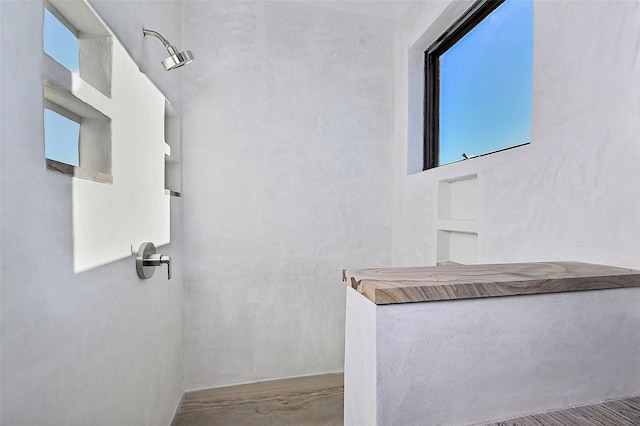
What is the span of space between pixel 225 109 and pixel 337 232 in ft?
3.60

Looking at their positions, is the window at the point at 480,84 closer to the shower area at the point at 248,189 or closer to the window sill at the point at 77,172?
the shower area at the point at 248,189

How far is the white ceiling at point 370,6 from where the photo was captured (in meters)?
2.05

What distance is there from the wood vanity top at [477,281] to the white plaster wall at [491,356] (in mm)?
20

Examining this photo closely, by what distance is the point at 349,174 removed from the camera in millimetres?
2178

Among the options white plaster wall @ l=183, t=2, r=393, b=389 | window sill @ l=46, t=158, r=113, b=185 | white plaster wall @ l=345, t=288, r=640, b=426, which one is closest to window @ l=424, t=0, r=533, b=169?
white plaster wall @ l=183, t=2, r=393, b=389

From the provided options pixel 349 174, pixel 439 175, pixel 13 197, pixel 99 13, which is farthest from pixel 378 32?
pixel 13 197

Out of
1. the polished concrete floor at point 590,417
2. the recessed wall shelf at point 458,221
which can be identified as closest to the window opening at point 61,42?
the polished concrete floor at point 590,417

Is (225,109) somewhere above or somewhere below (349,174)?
above

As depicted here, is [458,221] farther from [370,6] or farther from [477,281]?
[370,6]

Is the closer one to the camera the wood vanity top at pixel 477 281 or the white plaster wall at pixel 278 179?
the wood vanity top at pixel 477 281

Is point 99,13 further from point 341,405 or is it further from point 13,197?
point 341,405

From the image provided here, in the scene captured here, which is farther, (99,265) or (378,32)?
(378,32)

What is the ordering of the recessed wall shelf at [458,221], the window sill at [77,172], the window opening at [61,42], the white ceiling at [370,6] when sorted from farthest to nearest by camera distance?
the white ceiling at [370,6] → the recessed wall shelf at [458,221] → the window opening at [61,42] → the window sill at [77,172]

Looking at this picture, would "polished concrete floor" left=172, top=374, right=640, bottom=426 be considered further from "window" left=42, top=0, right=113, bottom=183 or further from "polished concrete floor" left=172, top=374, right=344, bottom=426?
"window" left=42, top=0, right=113, bottom=183
